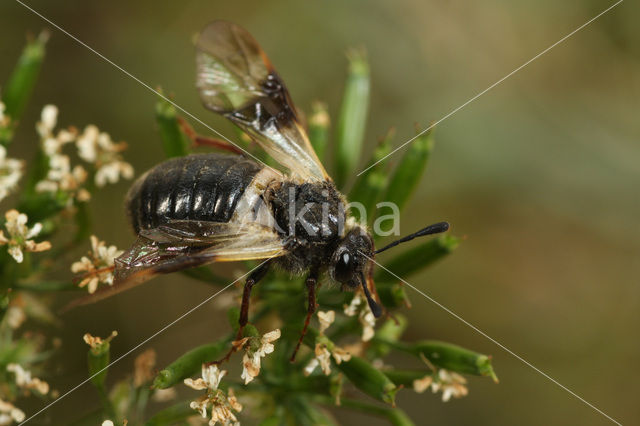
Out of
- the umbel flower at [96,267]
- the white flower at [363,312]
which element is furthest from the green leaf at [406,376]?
the umbel flower at [96,267]

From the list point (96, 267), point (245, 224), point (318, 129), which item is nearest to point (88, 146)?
point (96, 267)

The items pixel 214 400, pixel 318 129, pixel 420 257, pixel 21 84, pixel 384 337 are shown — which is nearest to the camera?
pixel 214 400

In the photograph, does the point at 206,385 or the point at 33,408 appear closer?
the point at 206,385

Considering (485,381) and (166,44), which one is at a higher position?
(166,44)

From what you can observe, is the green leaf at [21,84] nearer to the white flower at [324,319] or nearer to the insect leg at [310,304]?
the insect leg at [310,304]

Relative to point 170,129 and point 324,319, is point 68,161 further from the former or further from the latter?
point 324,319

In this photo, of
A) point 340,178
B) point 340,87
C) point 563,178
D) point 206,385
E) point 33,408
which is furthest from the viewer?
point 340,87

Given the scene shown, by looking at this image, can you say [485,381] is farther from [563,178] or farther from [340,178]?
[340,178]

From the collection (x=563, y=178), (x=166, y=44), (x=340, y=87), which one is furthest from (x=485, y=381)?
(x=166, y=44)
